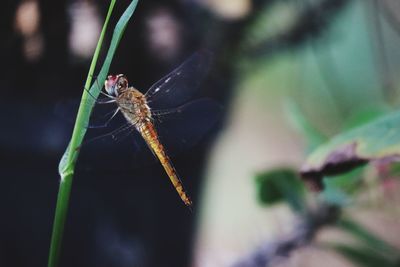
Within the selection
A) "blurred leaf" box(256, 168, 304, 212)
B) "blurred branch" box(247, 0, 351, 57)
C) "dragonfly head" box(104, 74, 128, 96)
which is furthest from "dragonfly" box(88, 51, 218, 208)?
"blurred branch" box(247, 0, 351, 57)

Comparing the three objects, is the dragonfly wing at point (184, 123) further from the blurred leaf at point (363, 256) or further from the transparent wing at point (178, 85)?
the blurred leaf at point (363, 256)

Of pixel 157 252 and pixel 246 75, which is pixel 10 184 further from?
pixel 246 75

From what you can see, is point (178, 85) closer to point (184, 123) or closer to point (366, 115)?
point (184, 123)

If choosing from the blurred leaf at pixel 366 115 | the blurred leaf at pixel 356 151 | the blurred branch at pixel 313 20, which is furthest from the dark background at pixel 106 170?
the blurred leaf at pixel 356 151

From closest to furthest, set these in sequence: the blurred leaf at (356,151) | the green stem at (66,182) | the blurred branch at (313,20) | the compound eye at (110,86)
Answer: the green stem at (66,182) < the blurred leaf at (356,151) < the compound eye at (110,86) < the blurred branch at (313,20)

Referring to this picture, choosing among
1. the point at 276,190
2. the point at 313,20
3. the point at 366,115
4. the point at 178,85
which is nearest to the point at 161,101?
the point at 178,85

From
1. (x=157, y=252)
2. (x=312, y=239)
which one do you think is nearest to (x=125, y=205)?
(x=157, y=252)
